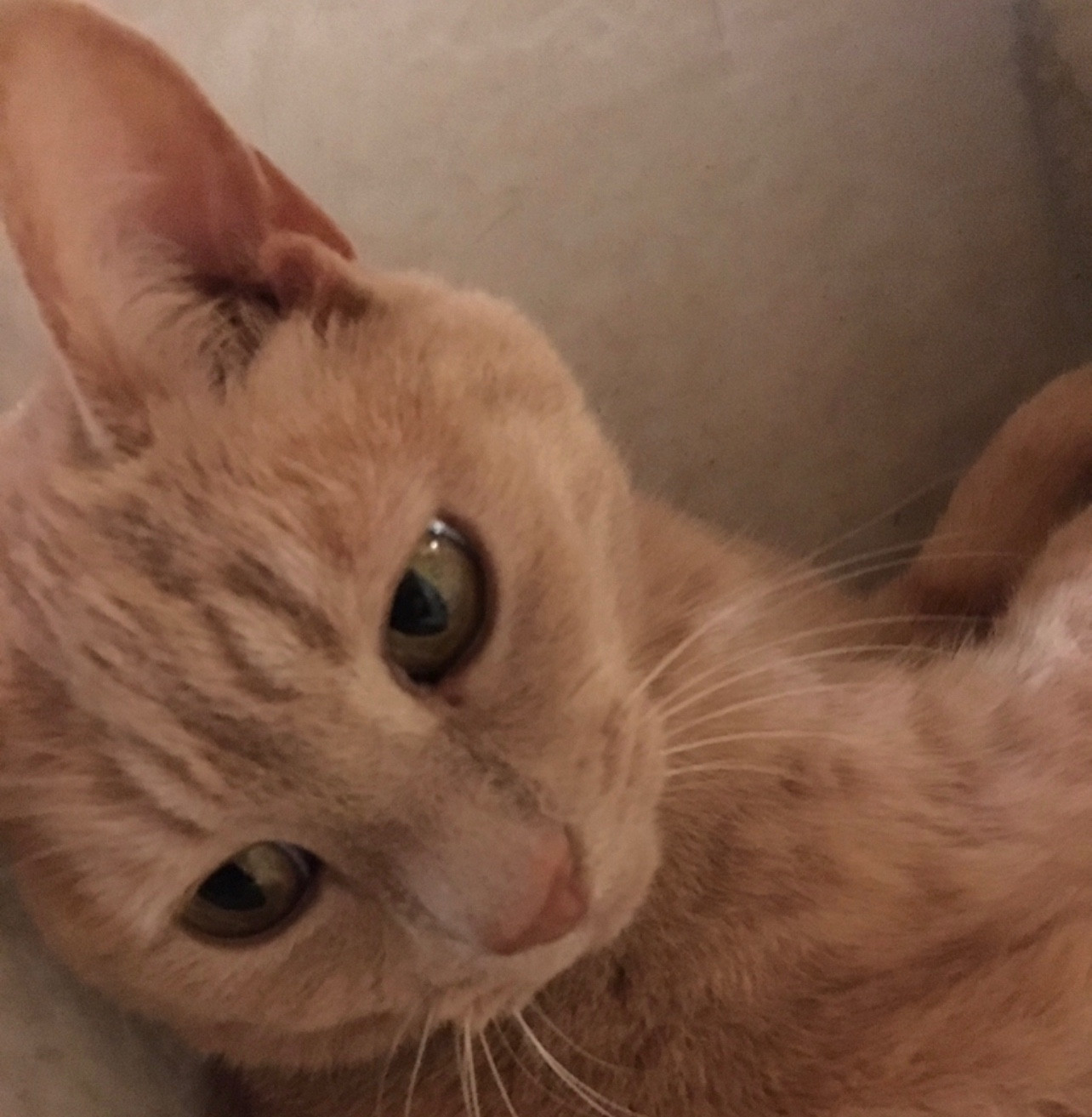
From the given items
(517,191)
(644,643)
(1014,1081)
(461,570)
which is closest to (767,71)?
(517,191)

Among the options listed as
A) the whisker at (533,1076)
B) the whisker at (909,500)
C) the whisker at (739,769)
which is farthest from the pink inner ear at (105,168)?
the whisker at (909,500)

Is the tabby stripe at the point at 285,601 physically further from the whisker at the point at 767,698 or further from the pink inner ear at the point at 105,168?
the whisker at the point at 767,698

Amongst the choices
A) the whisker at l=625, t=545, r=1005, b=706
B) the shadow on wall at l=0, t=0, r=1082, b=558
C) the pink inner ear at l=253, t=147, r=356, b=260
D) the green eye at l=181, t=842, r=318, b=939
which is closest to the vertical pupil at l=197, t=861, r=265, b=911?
the green eye at l=181, t=842, r=318, b=939

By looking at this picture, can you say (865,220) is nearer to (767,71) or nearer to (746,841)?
(767,71)

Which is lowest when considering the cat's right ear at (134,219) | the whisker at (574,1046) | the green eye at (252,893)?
the whisker at (574,1046)

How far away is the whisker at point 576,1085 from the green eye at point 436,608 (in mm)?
252

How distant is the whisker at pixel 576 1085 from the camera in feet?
2.97

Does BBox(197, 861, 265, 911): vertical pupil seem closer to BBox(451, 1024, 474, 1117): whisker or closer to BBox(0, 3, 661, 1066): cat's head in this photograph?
BBox(0, 3, 661, 1066): cat's head

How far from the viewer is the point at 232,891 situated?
89 centimetres

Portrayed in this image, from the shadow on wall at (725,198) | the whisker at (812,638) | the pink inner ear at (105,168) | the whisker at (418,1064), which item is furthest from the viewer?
the shadow on wall at (725,198)

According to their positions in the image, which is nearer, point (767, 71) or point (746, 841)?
point (746, 841)

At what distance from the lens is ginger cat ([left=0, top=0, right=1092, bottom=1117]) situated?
82 cm

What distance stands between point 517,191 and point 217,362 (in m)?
0.64

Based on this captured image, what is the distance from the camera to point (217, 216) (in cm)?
89
